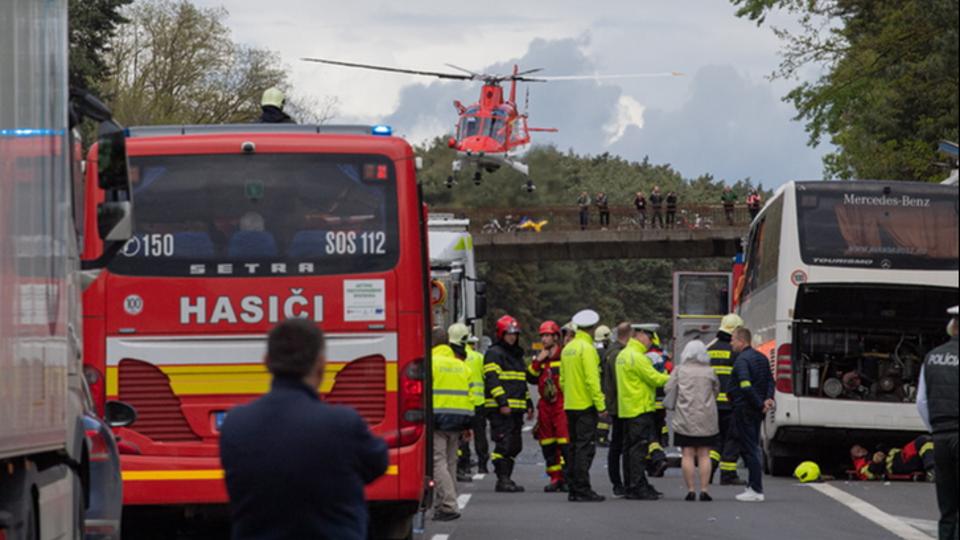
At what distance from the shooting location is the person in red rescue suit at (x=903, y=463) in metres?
25.2

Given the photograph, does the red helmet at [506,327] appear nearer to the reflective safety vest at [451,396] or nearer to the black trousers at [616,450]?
the black trousers at [616,450]

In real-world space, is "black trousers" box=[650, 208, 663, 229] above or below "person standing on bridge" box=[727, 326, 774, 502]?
above

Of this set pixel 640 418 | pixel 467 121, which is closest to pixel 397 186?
pixel 640 418

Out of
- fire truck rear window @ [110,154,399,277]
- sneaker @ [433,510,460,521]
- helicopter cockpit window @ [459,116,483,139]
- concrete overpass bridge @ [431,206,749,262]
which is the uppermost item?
helicopter cockpit window @ [459,116,483,139]

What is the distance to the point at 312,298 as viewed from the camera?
1327cm

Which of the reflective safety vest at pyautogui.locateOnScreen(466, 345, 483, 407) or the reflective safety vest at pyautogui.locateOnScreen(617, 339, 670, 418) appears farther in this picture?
the reflective safety vest at pyautogui.locateOnScreen(466, 345, 483, 407)

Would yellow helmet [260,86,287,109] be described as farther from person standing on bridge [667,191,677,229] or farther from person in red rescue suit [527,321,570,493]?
person standing on bridge [667,191,677,229]

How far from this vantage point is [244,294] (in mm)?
13336

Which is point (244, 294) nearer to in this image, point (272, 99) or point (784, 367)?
point (272, 99)

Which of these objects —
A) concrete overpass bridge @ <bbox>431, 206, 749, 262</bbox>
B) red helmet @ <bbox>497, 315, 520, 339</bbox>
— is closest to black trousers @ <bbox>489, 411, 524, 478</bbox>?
red helmet @ <bbox>497, 315, 520, 339</bbox>

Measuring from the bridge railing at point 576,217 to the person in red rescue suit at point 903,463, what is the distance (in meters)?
53.7

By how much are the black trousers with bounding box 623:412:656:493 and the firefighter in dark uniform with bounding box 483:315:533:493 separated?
1.96 meters

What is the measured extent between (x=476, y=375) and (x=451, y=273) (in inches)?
443

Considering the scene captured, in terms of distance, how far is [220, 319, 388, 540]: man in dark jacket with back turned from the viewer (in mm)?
6820
